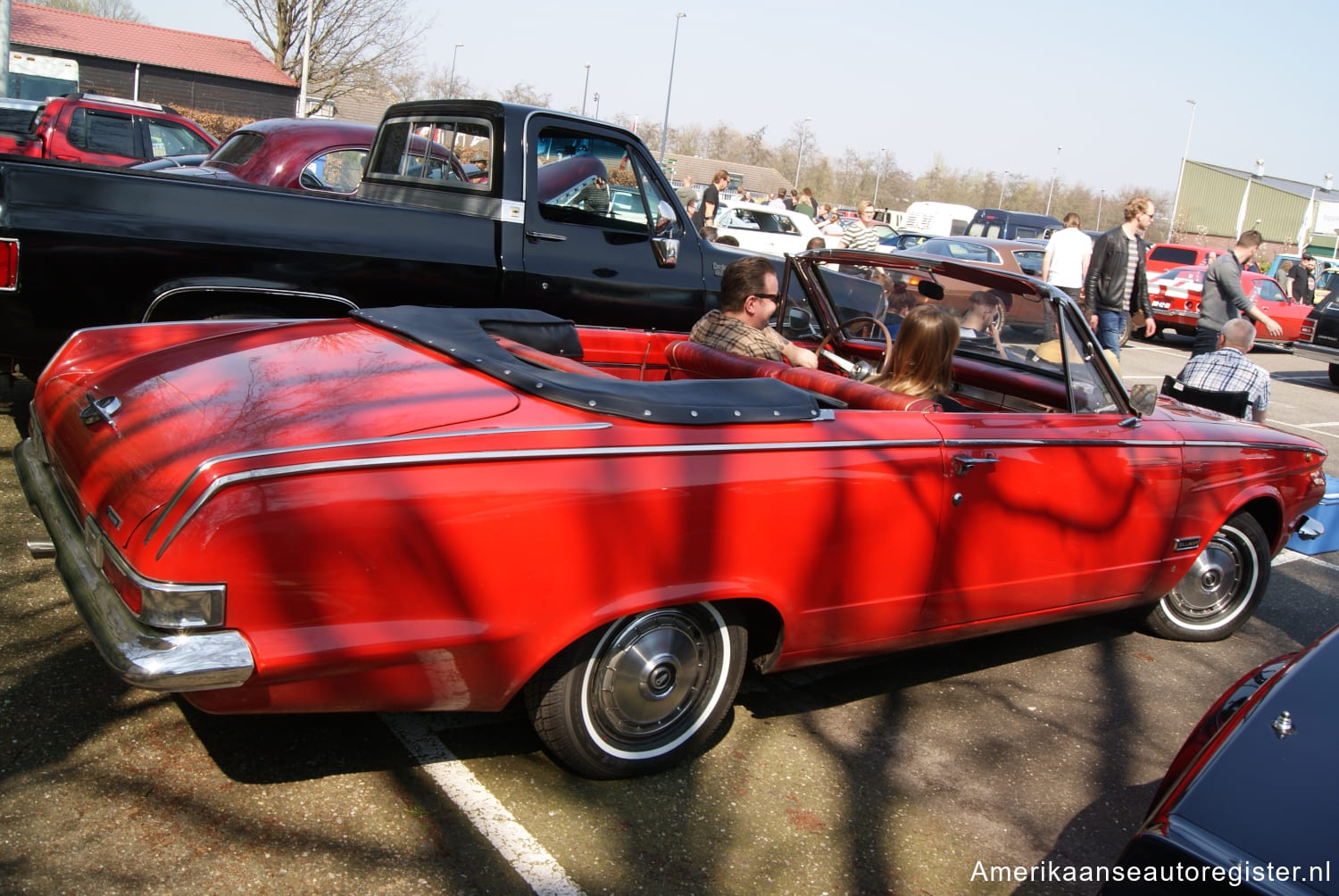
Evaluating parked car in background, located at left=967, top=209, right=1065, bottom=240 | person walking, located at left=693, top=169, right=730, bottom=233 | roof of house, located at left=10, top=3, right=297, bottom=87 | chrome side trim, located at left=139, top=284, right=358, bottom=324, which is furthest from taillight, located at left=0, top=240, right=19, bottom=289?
roof of house, located at left=10, top=3, right=297, bottom=87

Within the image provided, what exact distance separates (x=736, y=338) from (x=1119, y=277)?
568 centimetres

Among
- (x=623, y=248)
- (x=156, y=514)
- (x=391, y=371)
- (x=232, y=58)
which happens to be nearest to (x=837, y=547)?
(x=391, y=371)

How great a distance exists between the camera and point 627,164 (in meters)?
6.08

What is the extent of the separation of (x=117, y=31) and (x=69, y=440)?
53.4 m

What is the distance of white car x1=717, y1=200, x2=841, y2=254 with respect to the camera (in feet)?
62.5

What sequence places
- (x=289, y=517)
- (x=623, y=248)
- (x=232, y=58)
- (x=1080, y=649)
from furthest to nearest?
1. (x=232, y=58)
2. (x=623, y=248)
3. (x=1080, y=649)
4. (x=289, y=517)

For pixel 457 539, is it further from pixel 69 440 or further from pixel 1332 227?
pixel 1332 227

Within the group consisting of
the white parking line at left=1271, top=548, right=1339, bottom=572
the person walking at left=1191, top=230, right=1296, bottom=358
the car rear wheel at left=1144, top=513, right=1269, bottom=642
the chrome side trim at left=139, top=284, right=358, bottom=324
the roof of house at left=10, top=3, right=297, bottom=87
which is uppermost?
the roof of house at left=10, top=3, right=297, bottom=87

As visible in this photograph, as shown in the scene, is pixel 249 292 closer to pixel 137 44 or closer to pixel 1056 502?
pixel 1056 502

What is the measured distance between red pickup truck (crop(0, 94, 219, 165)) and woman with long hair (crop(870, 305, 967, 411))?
1244cm

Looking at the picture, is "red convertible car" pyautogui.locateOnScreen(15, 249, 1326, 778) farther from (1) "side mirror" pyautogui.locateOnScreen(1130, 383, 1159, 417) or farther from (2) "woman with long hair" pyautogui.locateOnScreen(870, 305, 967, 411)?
(2) "woman with long hair" pyautogui.locateOnScreen(870, 305, 967, 411)

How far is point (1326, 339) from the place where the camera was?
1503 centimetres

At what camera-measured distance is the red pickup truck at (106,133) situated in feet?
45.5

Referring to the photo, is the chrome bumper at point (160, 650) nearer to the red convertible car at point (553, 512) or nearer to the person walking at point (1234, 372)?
the red convertible car at point (553, 512)
